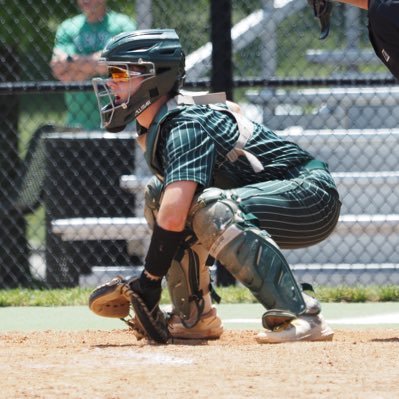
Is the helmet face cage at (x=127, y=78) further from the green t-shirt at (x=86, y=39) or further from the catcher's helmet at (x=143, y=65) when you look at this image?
the green t-shirt at (x=86, y=39)

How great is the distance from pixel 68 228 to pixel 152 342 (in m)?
3.38

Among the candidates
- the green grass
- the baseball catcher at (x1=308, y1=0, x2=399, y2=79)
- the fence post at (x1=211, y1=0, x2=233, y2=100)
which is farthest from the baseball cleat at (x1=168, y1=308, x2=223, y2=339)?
the fence post at (x1=211, y1=0, x2=233, y2=100)

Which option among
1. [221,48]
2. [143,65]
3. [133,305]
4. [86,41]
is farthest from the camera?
[86,41]

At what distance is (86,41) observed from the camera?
785cm

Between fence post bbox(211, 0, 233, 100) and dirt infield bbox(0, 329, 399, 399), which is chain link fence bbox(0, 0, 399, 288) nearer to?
fence post bbox(211, 0, 233, 100)

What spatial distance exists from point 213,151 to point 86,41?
3676mm

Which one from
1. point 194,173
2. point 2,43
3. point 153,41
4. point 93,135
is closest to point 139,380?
point 194,173

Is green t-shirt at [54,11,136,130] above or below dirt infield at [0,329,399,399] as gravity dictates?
below

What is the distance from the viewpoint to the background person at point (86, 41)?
7.85 meters

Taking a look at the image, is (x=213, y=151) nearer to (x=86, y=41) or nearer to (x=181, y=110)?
(x=181, y=110)

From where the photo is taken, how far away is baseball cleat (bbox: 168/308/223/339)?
15.6 ft

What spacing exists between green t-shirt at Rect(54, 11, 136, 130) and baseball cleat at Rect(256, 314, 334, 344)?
386 cm

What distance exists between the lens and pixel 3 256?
814cm

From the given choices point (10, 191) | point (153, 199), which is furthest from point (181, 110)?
point (10, 191)
